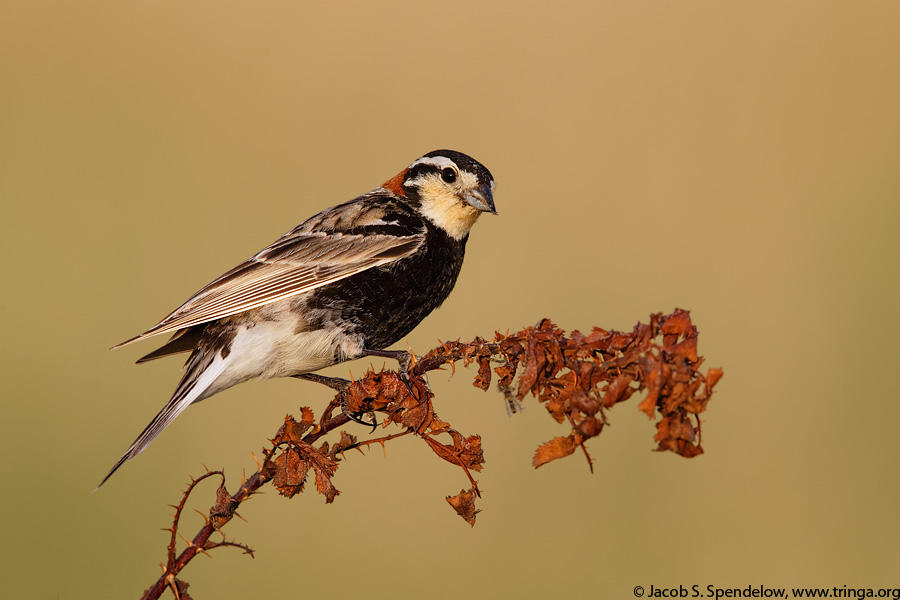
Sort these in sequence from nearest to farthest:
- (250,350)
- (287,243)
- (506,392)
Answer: (506,392), (250,350), (287,243)

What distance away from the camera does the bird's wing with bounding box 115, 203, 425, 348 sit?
5.02 metres

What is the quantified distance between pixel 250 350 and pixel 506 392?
236 cm

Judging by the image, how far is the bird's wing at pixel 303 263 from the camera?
5.02 m

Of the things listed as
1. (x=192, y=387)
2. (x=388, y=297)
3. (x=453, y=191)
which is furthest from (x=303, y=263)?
(x=453, y=191)

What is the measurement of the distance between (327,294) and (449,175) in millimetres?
1175

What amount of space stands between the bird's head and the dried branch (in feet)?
7.61

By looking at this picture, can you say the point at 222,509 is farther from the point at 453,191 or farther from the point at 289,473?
the point at 453,191

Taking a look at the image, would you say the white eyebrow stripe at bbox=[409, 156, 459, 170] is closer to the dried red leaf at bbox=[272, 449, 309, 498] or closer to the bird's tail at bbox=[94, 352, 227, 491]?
the bird's tail at bbox=[94, 352, 227, 491]

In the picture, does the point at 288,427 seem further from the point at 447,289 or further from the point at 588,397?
the point at 447,289

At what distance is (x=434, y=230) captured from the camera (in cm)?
567

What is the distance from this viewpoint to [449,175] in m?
5.74

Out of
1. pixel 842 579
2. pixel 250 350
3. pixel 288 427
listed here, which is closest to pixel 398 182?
pixel 250 350

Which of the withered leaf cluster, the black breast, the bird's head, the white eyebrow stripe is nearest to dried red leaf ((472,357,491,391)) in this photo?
the withered leaf cluster

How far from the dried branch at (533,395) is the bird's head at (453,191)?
2.32m
